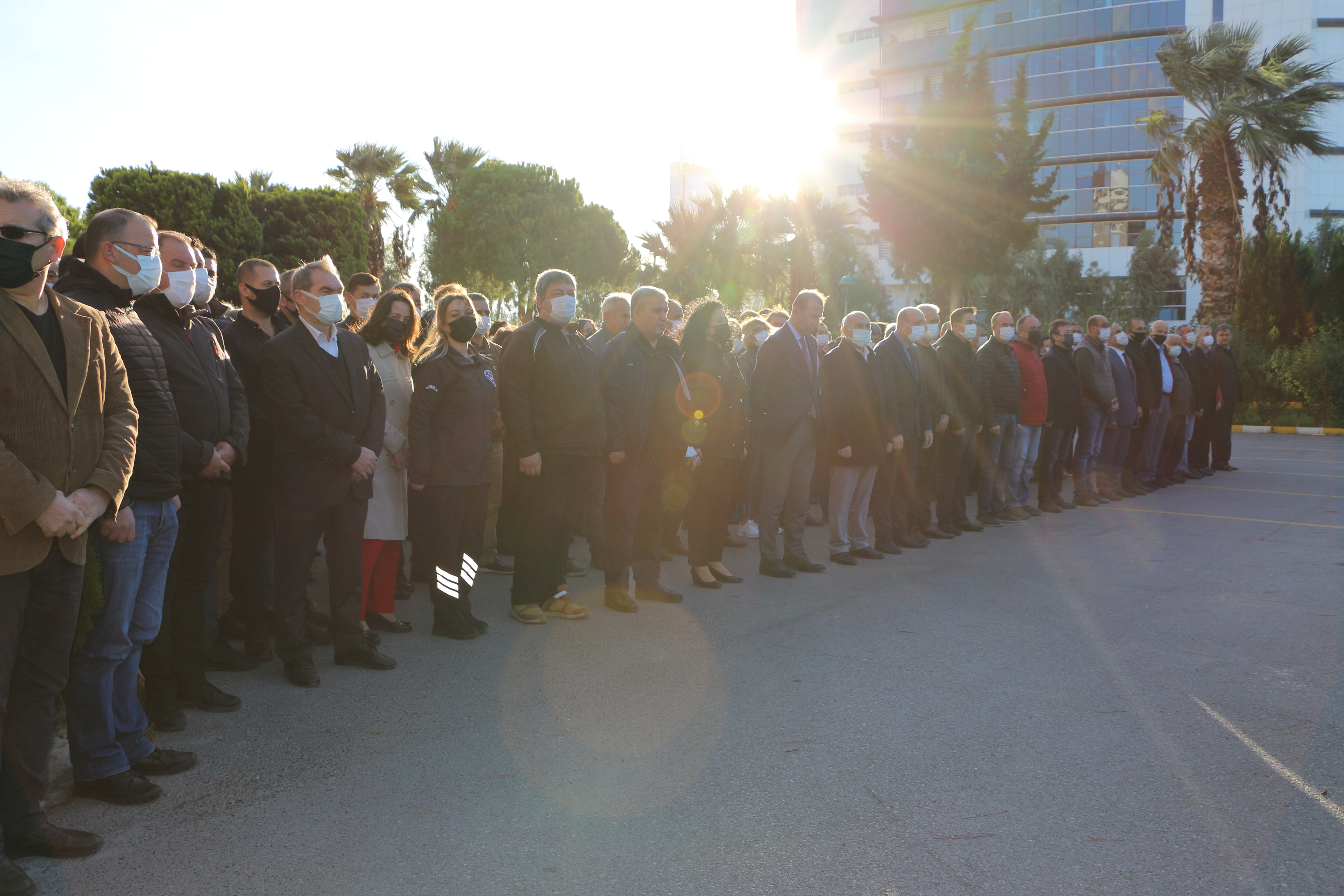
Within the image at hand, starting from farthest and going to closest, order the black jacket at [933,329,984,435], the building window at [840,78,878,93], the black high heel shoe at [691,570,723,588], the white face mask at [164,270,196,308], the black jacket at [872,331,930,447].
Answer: the building window at [840,78,878,93] → the black jacket at [933,329,984,435] → the black jacket at [872,331,930,447] → the black high heel shoe at [691,570,723,588] → the white face mask at [164,270,196,308]

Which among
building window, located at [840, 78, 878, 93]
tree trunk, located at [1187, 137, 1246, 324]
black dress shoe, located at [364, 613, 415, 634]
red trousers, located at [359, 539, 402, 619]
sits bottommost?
black dress shoe, located at [364, 613, 415, 634]

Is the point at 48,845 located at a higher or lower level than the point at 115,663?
lower

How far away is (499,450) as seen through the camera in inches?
331

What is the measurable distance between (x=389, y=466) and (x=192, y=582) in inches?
61.3

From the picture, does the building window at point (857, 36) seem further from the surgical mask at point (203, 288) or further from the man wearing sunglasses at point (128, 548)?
the man wearing sunglasses at point (128, 548)

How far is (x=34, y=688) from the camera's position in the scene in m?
3.05

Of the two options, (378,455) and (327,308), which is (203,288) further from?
(378,455)

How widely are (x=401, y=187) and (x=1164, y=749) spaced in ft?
126

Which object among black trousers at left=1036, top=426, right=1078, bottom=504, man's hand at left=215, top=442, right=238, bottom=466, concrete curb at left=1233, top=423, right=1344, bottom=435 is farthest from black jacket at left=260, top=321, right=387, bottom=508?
concrete curb at left=1233, top=423, right=1344, bottom=435

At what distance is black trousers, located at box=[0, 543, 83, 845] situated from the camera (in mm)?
3016

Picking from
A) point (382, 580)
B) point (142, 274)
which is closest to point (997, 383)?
point (382, 580)

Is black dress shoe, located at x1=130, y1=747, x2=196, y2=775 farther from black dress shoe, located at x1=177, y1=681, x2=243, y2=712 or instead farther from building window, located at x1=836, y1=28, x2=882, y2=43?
building window, located at x1=836, y1=28, x2=882, y2=43

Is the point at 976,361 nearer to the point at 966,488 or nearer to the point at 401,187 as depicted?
the point at 966,488

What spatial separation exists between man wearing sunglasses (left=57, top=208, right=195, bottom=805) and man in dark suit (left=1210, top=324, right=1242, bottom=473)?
47.7 ft
